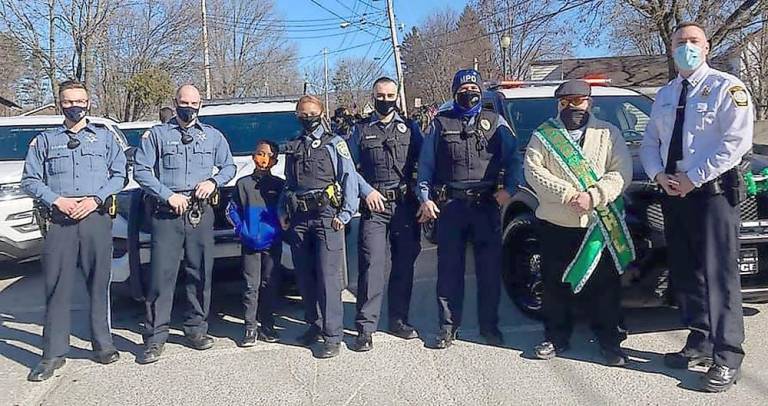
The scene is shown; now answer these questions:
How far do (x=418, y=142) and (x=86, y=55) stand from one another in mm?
17346

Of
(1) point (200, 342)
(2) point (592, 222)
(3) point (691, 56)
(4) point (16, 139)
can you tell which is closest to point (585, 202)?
(2) point (592, 222)

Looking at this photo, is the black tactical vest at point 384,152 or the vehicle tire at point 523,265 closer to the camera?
the black tactical vest at point 384,152

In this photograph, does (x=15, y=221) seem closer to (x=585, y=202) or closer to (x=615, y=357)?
(x=585, y=202)

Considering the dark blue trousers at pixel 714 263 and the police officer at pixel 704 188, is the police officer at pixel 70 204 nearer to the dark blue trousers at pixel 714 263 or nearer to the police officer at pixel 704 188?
the police officer at pixel 704 188

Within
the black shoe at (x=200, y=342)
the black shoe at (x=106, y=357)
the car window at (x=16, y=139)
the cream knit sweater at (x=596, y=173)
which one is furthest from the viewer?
the car window at (x=16, y=139)

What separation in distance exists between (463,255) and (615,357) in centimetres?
120

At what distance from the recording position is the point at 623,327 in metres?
4.62

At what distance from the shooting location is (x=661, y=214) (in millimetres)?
4508

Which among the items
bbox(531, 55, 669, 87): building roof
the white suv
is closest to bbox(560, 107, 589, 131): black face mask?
the white suv

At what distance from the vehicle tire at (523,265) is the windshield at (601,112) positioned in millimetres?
861

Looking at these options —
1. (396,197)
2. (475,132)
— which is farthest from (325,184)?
(475,132)

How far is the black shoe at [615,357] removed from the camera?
446cm

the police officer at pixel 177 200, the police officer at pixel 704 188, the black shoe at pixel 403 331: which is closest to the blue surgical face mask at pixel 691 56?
the police officer at pixel 704 188

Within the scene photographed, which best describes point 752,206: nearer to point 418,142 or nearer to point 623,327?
point 623,327
